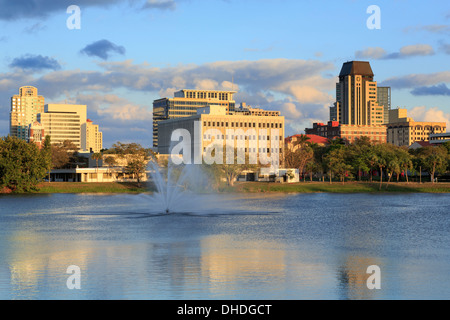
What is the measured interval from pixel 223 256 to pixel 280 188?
4509 inches

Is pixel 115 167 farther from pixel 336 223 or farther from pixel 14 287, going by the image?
pixel 14 287

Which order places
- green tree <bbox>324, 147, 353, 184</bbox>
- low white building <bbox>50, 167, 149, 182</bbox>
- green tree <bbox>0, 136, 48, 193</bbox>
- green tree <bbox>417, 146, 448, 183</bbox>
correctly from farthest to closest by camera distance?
1. low white building <bbox>50, 167, 149, 182</bbox>
2. green tree <bbox>417, 146, 448, 183</bbox>
3. green tree <bbox>324, 147, 353, 184</bbox>
4. green tree <bbox>0, 136, 48, 193</bbox>

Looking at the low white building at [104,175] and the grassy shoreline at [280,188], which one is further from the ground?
the low white building at [104,175]

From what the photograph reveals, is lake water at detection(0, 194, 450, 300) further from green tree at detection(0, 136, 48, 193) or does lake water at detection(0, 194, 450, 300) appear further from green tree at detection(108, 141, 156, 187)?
green tree at detection(108, 141, 156, 187)

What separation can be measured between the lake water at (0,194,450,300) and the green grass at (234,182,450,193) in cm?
7506

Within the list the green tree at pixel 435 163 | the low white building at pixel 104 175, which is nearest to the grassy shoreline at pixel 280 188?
the green tree at pixel 435 163

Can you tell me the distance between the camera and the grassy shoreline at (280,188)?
501 feet

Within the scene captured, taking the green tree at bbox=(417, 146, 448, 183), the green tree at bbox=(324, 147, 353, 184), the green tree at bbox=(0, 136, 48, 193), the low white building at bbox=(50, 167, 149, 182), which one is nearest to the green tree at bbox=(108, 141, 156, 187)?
the low white building at bbox=(50, 167, 149, 182)

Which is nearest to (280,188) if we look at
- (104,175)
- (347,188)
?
(347,188)

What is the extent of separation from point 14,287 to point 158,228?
31.1 meters

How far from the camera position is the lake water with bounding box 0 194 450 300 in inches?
1267

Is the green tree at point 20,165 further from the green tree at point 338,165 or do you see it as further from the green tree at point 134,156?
the green tree at point 338,165

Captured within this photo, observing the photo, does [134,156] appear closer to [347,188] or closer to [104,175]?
[104,175]
